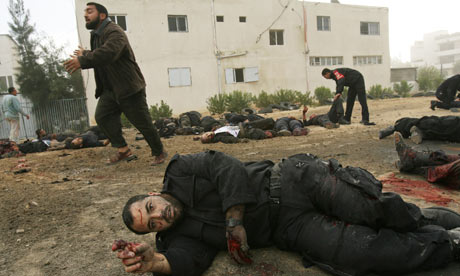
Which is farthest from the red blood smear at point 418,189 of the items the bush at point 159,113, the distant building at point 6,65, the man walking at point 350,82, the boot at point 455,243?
the distant building at point 6,65

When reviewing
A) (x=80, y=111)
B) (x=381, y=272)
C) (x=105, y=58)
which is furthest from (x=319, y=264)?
(x=80, y=111)

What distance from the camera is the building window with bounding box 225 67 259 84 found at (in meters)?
19.0

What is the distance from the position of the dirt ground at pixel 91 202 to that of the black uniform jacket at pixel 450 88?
13.6 ft

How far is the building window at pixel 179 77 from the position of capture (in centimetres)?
1761

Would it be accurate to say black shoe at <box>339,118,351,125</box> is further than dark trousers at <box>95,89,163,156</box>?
Yes

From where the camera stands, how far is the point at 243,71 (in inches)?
766

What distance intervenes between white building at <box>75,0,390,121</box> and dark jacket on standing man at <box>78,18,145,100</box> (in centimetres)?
1281

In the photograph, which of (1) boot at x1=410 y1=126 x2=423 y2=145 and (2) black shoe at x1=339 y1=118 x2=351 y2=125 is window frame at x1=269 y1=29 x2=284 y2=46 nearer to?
(2) black shoe at x1=339 y1=118 x2=351 y2=125

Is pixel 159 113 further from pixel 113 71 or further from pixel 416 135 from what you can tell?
pixel 416 135

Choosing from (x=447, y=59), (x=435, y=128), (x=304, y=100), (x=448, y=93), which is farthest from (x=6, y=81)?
(x=447, y=59)

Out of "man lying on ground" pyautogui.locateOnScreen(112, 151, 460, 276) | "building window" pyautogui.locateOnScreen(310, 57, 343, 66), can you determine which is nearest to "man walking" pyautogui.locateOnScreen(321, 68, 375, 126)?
"man lying on ground" pyautogui.locateOnScreen(112, 151, 460, 276)

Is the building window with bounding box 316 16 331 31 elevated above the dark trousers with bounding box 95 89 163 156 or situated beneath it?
elevated above

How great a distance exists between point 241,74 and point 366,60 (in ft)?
34.6

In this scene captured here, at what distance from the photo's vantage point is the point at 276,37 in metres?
20.5
